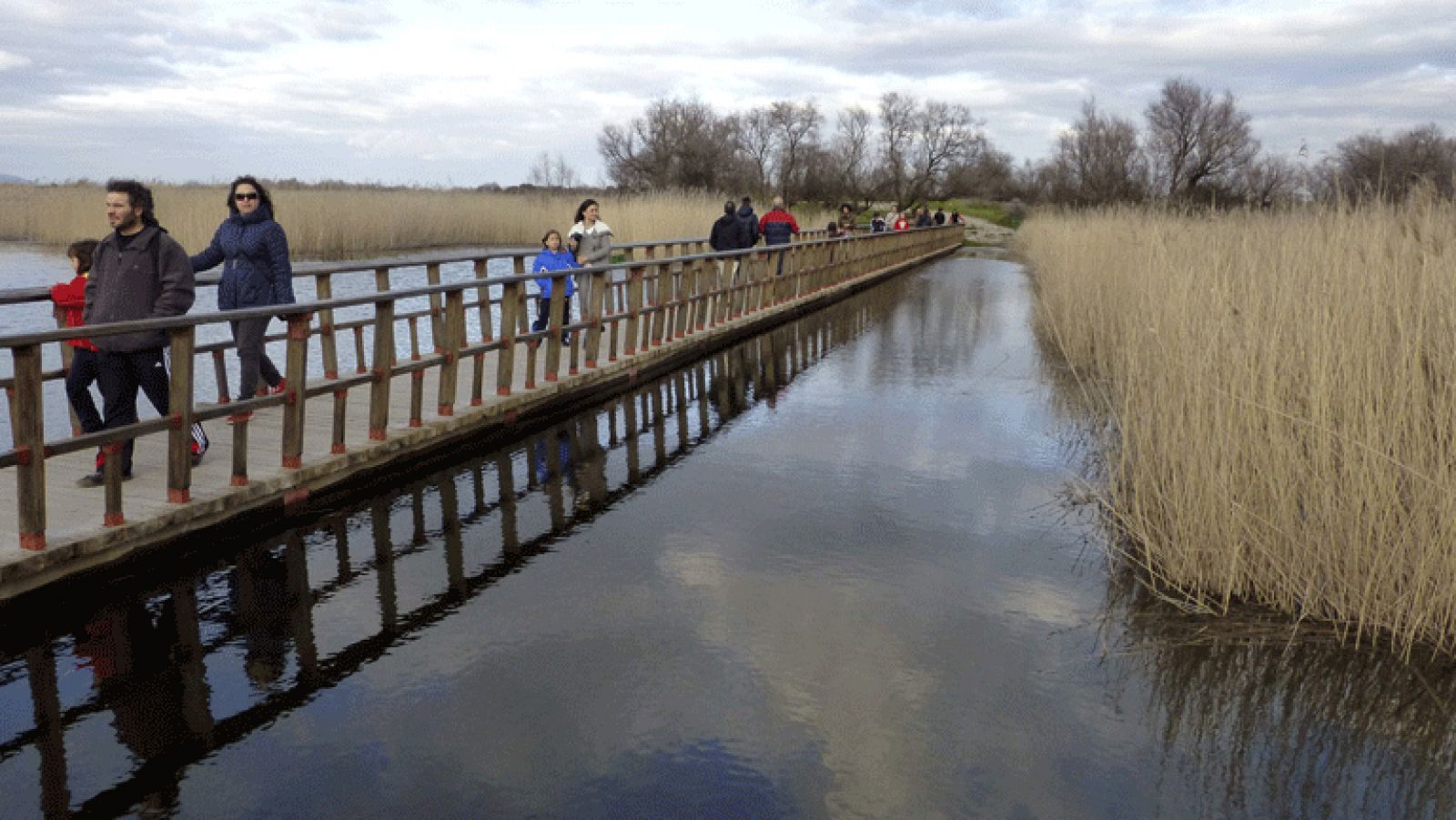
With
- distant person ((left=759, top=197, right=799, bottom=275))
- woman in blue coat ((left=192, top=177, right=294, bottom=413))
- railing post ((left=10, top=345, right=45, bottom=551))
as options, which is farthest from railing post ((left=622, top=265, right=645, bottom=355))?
distant person ((left=759, top=197, right=799, bottom=275))

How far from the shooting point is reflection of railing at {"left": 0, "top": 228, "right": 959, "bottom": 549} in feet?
18.2

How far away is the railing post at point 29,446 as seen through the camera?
545 cm

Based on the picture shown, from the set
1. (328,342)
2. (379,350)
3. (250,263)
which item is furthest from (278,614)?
(328,342)

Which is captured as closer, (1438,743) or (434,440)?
(1438,743)

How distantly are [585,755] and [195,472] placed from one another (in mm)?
3960

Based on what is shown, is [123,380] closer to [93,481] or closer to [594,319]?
[93,481]

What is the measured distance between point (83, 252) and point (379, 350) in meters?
1.86

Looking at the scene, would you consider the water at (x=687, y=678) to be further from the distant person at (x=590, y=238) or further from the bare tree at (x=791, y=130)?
the bare tree at (x=791, y=130)

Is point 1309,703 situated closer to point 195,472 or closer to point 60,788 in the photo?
point 60,788

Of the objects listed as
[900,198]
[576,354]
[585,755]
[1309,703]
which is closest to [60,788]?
[585,755]

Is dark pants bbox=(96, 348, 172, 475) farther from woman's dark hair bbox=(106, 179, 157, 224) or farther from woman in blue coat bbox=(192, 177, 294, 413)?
woman in blue coat bbox=(192, 177, 294, 413)

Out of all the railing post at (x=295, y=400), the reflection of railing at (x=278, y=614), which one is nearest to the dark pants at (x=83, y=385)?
the railing post at (x=295, y=400)

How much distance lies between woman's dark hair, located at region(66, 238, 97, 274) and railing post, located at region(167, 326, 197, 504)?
1.59 m

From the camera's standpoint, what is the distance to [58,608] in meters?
5.61
